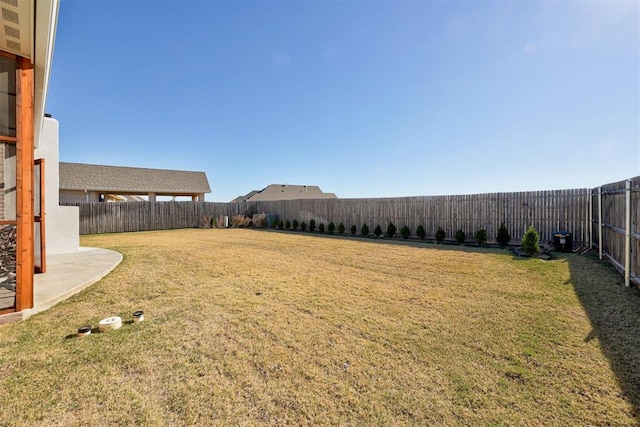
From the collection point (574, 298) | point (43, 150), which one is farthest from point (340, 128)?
point (574, 298)

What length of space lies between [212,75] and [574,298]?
13119 mm

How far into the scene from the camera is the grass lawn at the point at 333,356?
1.71 metres

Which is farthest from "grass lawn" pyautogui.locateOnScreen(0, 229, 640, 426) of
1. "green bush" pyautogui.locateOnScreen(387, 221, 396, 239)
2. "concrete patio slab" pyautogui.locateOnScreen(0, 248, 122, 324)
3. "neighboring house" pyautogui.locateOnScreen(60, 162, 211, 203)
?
"neighboring house" pyautogui.locateOnScreen(60, 162, 211, 203)

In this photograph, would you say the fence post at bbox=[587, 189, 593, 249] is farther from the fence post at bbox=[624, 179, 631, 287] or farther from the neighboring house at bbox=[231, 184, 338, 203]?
the neighboring house at bbox=[231, 184, 338, 203]

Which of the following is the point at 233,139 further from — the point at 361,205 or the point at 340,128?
the point at 361,205

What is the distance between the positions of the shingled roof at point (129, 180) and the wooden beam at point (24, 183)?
67.9 feet

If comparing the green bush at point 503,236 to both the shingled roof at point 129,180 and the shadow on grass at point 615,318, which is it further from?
the shingled roof at point 129,180

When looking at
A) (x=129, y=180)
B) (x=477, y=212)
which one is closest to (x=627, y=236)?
(x=477, y=212)

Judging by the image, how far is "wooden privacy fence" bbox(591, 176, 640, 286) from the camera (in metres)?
4.29

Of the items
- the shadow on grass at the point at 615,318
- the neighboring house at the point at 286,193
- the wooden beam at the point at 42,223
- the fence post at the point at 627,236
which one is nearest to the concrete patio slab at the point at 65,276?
the wooden beam at the point at 42,223

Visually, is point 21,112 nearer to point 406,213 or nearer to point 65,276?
point 65,276

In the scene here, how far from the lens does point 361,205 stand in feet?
44.9

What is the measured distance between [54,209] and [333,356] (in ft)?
31.0

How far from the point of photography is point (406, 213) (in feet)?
39.0
